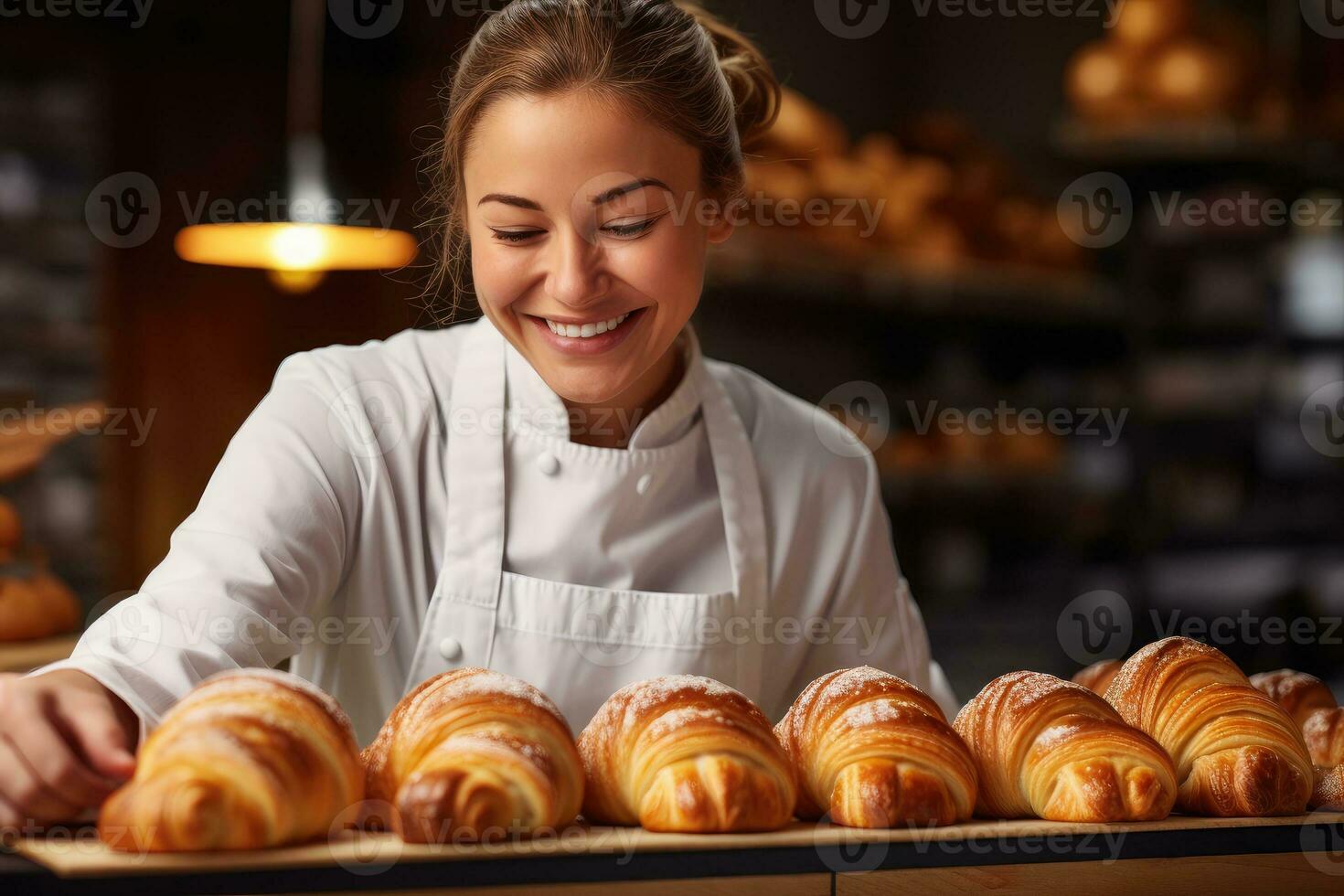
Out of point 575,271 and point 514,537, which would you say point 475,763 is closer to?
point 575,271

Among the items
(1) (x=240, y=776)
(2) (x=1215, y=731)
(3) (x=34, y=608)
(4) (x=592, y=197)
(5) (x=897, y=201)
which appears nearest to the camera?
(1) (x=240, y=776)

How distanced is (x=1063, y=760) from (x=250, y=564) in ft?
2.65

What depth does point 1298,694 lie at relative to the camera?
1249mm

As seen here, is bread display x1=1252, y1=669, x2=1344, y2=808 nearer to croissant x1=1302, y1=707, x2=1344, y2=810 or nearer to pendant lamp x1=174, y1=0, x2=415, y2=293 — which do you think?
croissant x1=1302, y1=707, x2=1344, y2=810

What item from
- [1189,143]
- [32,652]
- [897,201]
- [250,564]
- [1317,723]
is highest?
[1189,143]

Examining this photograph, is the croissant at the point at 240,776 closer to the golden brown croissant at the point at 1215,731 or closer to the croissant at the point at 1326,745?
the golden brown croissant at the point at 1215,731

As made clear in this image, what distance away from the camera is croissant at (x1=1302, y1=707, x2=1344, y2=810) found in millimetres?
1063

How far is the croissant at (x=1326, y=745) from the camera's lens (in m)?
1.06

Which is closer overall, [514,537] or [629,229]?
[629,229]

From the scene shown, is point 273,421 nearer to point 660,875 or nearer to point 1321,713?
point 660,875

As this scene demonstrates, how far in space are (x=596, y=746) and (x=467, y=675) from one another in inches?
4.5

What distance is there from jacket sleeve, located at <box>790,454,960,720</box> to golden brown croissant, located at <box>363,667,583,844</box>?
807 millimetres

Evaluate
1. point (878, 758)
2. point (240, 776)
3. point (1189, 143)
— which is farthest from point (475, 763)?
point (1189, 143)

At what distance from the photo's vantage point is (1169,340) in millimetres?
4164
